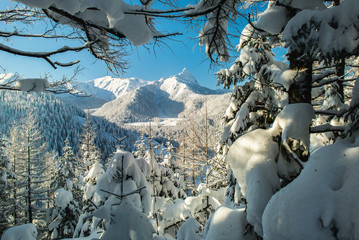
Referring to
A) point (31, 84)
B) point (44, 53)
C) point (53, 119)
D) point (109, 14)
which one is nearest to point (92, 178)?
point (31, 84)

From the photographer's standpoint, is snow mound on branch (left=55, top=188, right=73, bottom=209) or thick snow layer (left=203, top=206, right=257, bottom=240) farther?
snow mound on branch (left=55, top=188, right=73, bottom=209)

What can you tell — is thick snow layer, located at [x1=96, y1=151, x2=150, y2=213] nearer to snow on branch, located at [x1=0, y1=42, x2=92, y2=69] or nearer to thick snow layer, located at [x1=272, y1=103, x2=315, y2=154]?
snow on branch, located at [x1=0, y1=42, x2=92, y2=69]

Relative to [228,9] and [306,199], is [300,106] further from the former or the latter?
[228,9]

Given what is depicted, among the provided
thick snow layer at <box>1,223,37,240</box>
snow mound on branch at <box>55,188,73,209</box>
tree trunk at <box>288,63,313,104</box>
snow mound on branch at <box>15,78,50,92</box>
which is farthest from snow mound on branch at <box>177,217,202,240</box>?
snow mound on branch at <box>55,188,73,209</box>

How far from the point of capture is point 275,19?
2.29m

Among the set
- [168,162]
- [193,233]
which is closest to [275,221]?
[193,233]

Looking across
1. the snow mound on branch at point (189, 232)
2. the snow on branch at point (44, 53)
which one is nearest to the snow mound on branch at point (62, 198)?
the snow mound on branch at point (189, 232)

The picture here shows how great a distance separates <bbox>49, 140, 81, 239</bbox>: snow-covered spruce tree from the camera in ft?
40.2

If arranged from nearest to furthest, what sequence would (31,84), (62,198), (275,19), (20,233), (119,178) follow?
(275,19), (31,84), (20,233), (119,178), (62,198)

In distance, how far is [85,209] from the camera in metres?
10.5

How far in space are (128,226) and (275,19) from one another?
13.6ft

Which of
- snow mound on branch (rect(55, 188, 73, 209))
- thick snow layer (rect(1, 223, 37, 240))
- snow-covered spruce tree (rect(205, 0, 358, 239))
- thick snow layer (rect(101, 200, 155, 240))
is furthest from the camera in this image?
snow mound on branch (rect(55, 188, 73, 209))

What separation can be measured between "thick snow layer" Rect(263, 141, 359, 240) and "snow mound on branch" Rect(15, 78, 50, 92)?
181 inches

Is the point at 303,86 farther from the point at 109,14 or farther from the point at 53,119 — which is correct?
the point at 53,119
